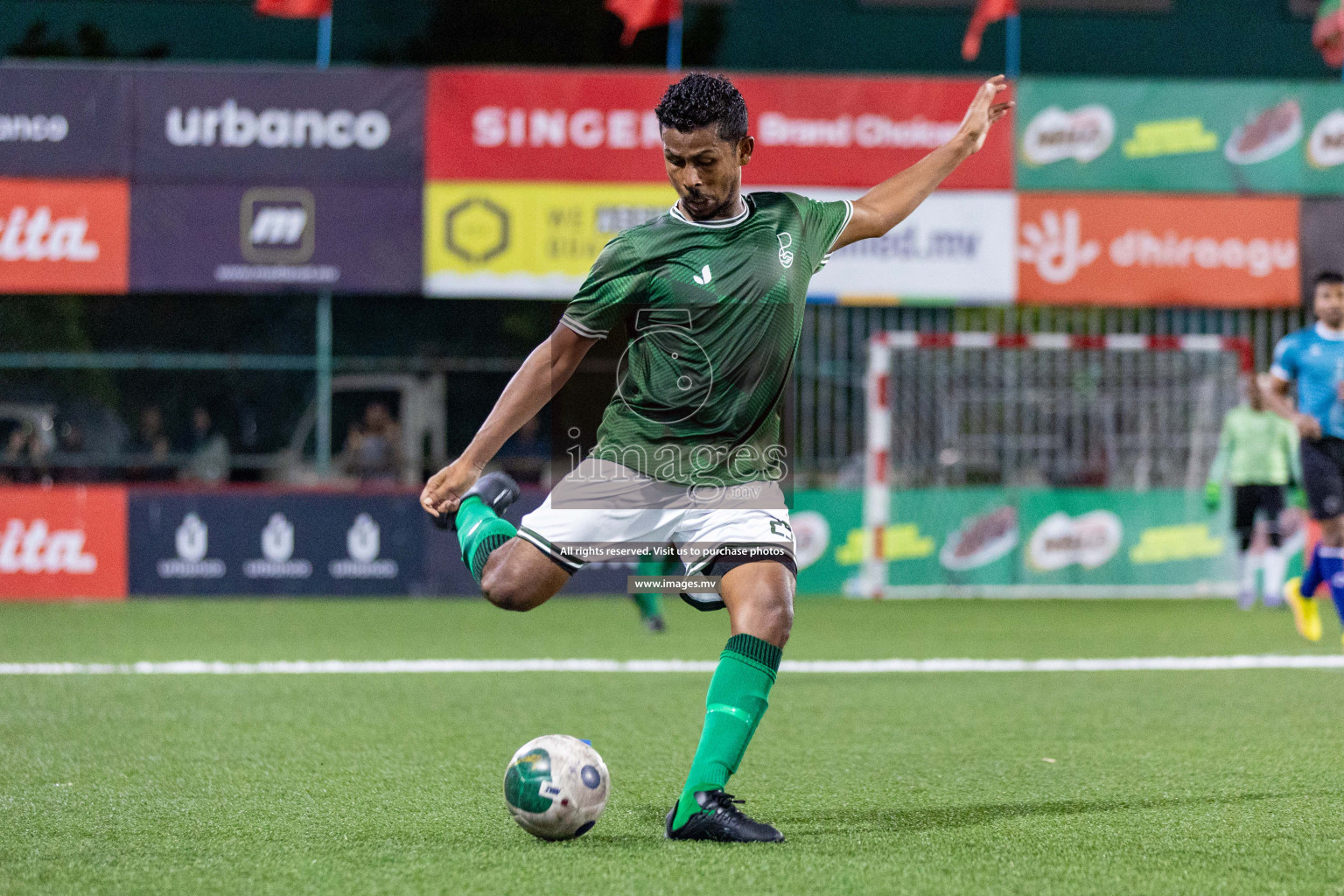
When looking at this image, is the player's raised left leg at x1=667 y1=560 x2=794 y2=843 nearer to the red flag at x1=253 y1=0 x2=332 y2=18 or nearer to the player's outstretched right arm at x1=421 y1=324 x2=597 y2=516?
the player's outstretched right arm at x1=421 y1=324 x2=597 y2=516

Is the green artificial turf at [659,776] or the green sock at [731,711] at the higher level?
the green sock at [731,711]

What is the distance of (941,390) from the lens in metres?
15.0

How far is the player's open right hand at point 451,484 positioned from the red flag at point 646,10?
35.8 ft

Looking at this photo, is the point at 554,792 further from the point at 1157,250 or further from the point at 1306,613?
the point at 1157,250

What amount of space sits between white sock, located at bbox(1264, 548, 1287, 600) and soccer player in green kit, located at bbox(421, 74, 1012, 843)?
1048cm

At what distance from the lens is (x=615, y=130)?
14406mm

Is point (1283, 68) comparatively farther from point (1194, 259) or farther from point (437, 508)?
point (437, 508)

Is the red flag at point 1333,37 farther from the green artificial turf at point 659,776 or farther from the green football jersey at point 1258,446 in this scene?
the green artificial turf at point 659,776

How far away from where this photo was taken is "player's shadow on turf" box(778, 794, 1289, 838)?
4645 millimetres

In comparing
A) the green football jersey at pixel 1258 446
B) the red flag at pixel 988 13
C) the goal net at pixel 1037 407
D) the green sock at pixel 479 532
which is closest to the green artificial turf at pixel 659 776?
the green sock at pixel 479 532

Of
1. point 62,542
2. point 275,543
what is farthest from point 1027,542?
point 62,542

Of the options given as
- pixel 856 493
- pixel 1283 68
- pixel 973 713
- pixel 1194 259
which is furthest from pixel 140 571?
pixel 1283 68

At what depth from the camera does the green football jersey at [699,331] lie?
458 centimetres

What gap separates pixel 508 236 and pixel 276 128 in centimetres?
234
